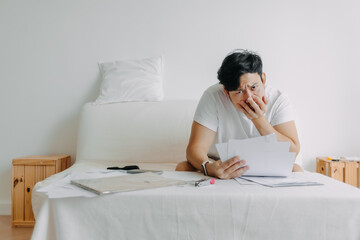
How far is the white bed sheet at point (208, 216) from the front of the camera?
29.9 inches

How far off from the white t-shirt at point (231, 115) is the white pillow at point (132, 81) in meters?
1.05

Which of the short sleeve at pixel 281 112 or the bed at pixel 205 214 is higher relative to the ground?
the short sleeve at pixel 281 112

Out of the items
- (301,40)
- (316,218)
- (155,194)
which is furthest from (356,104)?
(155,194)

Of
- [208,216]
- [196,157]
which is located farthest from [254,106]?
[208,216]

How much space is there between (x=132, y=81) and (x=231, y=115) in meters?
1.24

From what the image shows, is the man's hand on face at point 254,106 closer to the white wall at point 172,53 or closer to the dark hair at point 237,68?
the dark hair at point 237,68

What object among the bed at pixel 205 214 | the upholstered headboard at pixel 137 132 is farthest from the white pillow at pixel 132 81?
the bed at pixel 205 214

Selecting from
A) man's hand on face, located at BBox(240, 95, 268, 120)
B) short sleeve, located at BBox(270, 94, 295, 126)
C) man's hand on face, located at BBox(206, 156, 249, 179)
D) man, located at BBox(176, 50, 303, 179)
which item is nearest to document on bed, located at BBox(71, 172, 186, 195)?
man's hand on face, located at BBox(206, 156, 249, 179)

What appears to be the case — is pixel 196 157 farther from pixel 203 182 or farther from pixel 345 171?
pixel 345 171

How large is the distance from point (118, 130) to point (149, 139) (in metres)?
0.25

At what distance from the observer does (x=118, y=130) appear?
229 cm

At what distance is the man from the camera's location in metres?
1.30

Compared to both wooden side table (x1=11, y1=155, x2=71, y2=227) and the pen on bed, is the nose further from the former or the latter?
wooden side table (x1=11, y1=155, x2=71, y2=227)

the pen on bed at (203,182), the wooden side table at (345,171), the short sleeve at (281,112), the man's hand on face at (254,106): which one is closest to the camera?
the pen on bed at (203,182)
